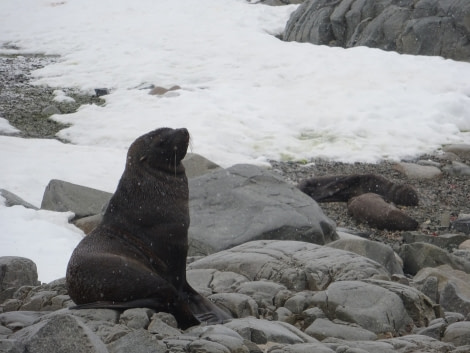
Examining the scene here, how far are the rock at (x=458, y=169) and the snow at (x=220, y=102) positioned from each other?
0.99m

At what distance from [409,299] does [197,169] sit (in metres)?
6.22

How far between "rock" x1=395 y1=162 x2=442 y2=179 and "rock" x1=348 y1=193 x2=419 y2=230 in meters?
1.67

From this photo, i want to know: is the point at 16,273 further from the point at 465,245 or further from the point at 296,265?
the point at 465,245

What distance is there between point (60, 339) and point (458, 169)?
1022 cm

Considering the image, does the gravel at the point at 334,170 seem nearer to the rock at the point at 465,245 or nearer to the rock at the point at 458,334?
the rock at the point at 465,245

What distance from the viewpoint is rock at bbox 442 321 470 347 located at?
5.55 m

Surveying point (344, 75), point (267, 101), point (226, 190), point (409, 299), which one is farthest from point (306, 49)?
point (409, 299)

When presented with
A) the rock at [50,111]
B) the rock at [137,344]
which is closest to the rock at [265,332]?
the rock at [137,344]

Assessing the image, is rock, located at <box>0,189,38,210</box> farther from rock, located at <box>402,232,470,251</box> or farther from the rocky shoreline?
rock, located at <box>402,232,470,251</box>

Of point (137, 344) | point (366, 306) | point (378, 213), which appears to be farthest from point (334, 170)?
point (137, 344)

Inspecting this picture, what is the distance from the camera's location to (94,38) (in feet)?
71.7

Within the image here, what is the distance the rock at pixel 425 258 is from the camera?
853cm

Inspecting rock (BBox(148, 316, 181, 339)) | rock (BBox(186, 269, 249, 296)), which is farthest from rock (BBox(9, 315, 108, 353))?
rock (BBox(186, 269, 249, 296))

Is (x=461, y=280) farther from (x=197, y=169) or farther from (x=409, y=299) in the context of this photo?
(x=197, y=169)
